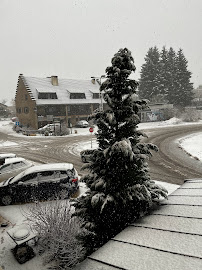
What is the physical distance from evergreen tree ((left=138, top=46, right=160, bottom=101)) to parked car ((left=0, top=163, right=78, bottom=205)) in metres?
46.5

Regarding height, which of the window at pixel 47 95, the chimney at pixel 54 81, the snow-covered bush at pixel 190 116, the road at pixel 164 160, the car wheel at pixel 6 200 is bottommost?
the car wheel at pixel 6 200

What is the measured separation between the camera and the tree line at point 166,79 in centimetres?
5144

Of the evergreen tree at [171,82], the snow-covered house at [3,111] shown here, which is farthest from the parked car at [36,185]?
the snow-covered house at [3,111]

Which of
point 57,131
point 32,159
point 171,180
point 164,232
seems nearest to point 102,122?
point 164,232

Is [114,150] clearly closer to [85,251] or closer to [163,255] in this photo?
[163,255]

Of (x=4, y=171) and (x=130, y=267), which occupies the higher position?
(x=130, y=267)

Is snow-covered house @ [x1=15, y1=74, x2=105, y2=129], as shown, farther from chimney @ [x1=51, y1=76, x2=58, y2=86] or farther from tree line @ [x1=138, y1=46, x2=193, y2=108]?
tree line @ [x1=138, y1=46, x2=193, y2=108]

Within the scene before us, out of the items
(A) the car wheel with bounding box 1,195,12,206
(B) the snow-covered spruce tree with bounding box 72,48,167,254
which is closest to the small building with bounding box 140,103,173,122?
(A) the car wheel with bounding box 1,195,12,206

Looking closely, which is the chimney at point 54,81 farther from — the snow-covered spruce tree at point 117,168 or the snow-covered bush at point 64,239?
the snow-covered spruce tree at point 117,168

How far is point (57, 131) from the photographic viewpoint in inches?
1307

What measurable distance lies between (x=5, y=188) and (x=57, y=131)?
949 inches

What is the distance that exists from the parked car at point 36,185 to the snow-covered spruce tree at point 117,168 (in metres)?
4.53

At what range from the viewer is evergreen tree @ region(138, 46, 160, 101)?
52.2 meters

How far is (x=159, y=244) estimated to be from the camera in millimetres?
3686
